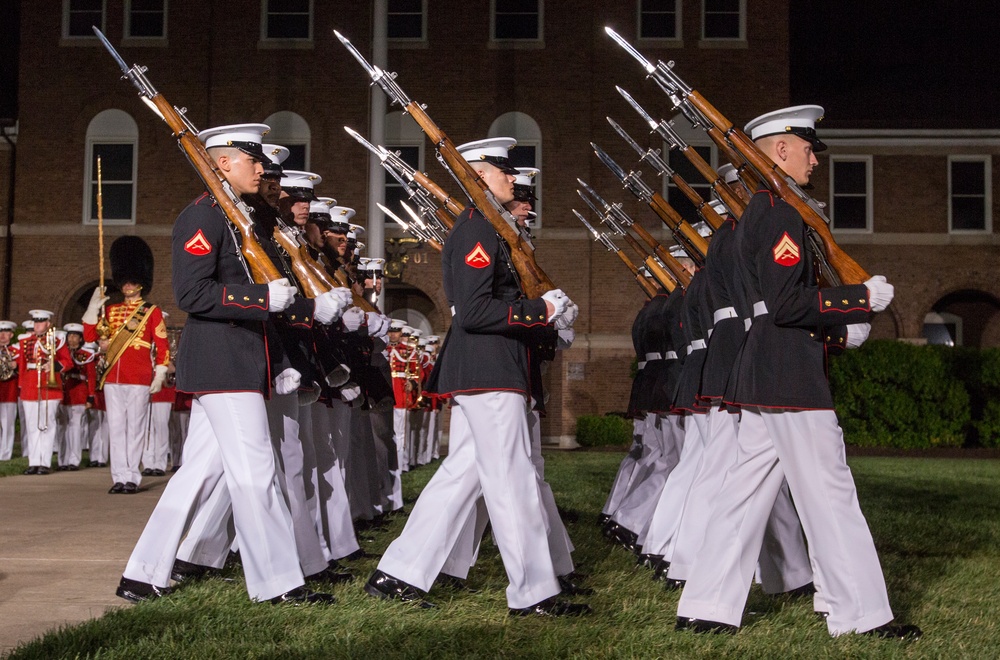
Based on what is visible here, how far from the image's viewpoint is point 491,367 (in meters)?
5.39

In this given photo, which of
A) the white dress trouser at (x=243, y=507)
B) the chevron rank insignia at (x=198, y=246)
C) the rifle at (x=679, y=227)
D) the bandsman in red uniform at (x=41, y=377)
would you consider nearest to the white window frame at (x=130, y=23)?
the bandsman in red uniform at (x=41, y=377)

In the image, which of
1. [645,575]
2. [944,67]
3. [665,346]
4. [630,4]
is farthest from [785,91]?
[645,575]

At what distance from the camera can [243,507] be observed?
5.38 meters

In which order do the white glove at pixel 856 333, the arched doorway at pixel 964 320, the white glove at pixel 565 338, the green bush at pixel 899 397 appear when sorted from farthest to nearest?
the arched doorway at pixel 964 320 < the green bush at pixel 899 397 < the white glove at pixel 565 338 < the white glove at pixel 856 333

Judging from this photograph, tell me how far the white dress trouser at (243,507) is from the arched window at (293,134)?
21.4 meters

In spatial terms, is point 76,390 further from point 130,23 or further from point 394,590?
point 130,23

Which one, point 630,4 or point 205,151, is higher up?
point 630,4

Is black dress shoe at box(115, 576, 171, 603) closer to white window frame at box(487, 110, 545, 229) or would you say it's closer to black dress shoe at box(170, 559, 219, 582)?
black dress shoe at box(170, 559, 219, 582)

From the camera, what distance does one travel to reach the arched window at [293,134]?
26.5m

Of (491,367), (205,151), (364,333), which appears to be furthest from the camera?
(364,333)

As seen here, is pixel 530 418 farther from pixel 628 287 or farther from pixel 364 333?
pixel 628 287

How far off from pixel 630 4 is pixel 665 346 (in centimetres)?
1960

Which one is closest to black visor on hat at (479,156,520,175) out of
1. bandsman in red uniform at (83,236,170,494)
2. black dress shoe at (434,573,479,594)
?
black dress shoe at (434,573,479,594)

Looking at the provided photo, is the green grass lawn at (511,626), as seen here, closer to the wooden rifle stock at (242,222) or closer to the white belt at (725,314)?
the white belt at (725,314)
